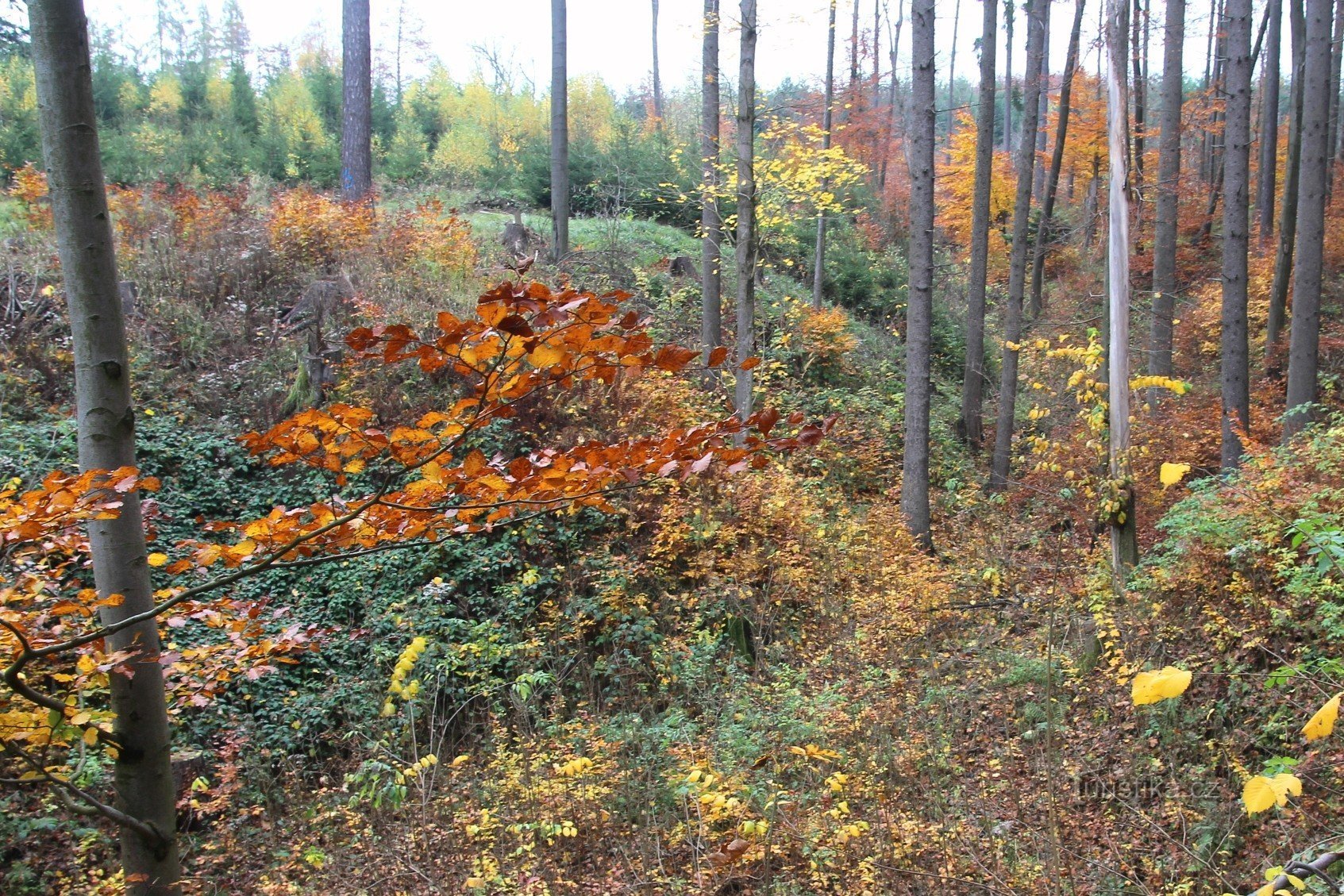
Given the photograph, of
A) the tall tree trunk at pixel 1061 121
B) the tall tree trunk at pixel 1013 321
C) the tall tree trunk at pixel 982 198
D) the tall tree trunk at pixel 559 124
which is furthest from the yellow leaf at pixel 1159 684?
the tall tree trunk at pixel 1061 121

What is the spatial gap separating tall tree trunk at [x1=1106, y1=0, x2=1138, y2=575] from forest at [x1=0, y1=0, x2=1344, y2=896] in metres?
0.05

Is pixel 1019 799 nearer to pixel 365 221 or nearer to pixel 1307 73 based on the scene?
pixel 1307 73

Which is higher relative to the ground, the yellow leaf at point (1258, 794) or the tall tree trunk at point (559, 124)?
the tall tree trunk at point (559, 124)

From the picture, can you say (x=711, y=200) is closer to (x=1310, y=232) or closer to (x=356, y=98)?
(x=356, y=98)

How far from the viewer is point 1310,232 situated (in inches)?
399

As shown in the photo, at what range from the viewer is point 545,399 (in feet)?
30.6

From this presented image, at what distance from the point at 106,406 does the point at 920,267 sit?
914cm

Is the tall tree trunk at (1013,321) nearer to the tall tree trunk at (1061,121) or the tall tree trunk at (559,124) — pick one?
the tall tree trunk at (1061,121)

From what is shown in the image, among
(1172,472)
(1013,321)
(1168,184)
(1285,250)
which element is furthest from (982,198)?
(1172,472)

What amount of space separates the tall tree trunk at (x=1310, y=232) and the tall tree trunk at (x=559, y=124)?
1096 cm

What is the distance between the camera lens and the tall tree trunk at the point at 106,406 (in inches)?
85.5

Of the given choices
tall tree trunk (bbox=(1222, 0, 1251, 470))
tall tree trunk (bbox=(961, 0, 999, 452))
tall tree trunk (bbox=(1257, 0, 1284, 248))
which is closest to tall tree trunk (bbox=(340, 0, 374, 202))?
tall tree trunk (bbox=(961, 0, 999, 452))

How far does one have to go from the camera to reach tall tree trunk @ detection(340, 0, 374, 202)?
42.4 feet

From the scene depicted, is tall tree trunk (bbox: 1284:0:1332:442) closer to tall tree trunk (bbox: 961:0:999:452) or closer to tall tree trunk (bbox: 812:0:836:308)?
tall tree trunk (bbox: 961:0:999:452)
